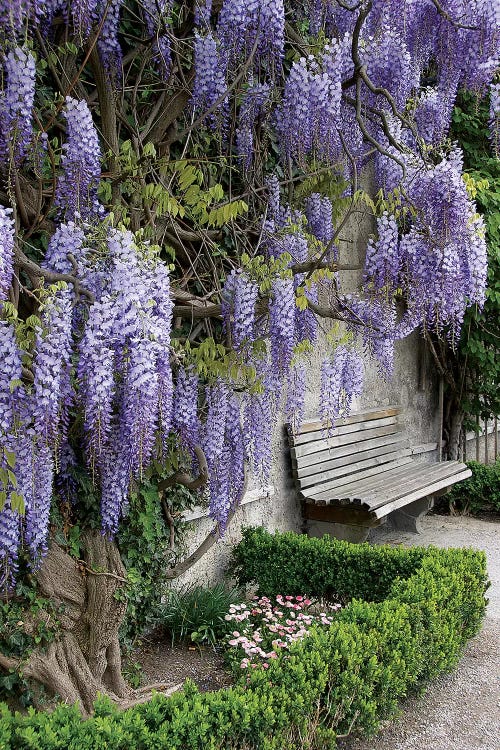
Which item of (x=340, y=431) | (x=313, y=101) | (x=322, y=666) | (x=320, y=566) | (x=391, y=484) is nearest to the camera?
(x=322, y=666)

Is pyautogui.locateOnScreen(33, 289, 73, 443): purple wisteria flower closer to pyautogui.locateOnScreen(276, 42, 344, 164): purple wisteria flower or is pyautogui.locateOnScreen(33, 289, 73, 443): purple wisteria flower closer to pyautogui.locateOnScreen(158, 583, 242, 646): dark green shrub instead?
pyautogui.locateOnScreen(276, 42, 344, 164): purple wisteria flower

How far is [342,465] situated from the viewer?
6.16m

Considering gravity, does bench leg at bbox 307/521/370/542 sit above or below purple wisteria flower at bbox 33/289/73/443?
below

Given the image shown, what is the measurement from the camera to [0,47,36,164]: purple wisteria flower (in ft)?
8.71

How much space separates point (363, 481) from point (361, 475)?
0.17m

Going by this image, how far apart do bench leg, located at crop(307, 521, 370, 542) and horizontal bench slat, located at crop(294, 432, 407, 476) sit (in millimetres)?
421

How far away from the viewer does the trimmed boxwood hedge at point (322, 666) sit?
2408mm

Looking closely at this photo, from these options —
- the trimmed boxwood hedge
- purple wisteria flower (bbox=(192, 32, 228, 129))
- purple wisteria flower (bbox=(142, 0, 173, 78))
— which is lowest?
the trimmed boxwood hedge

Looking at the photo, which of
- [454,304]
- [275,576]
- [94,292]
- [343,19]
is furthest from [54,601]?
[343,19]

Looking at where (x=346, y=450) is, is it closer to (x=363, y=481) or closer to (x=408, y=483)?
(x=363, y=481)

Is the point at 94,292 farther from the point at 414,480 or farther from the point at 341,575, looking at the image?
the point at 414,480

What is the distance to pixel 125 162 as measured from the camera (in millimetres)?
3434

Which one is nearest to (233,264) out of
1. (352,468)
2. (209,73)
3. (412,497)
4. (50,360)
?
(209,73)

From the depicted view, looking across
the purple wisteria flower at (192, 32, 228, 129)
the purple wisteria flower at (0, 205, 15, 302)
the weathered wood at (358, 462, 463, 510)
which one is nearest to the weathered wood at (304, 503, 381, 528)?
the weathered wood at (358, 462, 463, 510)
